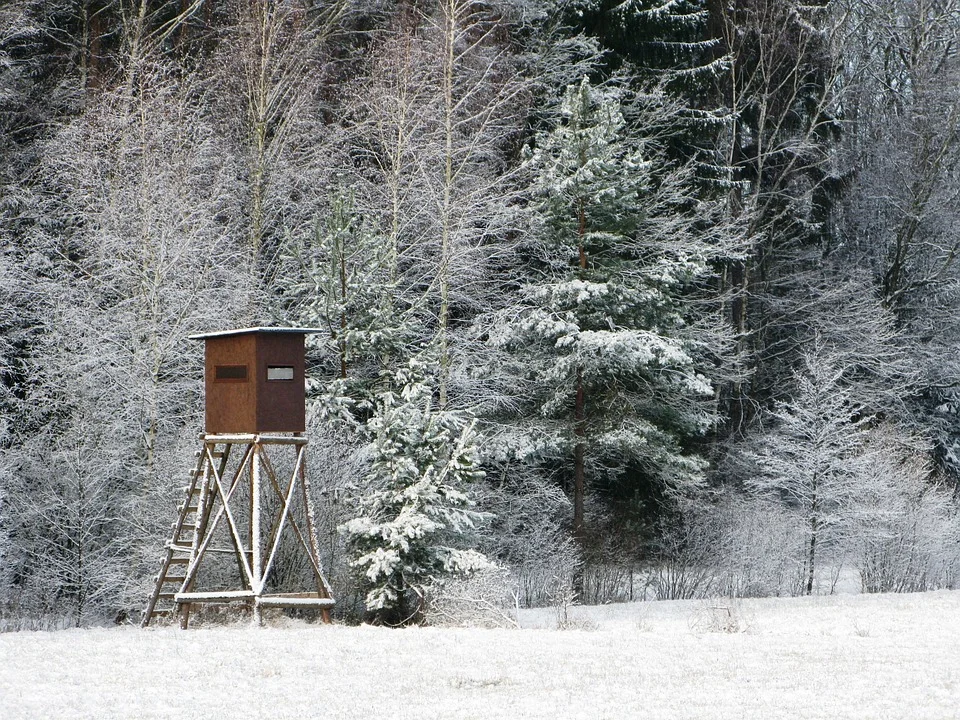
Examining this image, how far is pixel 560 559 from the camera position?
20.3 metres

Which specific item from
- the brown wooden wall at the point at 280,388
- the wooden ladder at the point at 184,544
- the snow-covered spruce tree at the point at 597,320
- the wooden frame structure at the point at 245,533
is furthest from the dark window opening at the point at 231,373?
the snow-covered spruce tree at the point at 597,320

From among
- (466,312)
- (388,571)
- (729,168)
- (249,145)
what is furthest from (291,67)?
(388,571)

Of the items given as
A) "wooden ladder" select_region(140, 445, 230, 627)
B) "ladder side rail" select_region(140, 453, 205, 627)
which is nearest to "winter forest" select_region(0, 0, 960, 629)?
"wooden ladder" select_region(140, 445, 230, 627)

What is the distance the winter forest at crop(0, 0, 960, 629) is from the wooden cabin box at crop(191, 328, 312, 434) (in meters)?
1.97

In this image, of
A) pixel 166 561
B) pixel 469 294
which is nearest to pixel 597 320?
pixel 469 294

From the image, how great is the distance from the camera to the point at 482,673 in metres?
10.2

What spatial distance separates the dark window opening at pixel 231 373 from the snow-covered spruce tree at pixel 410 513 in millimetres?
2361

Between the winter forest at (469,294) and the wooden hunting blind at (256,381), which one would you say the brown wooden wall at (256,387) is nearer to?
the wooden hunting blind at (256,381)

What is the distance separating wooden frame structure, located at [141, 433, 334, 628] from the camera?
13.7 m

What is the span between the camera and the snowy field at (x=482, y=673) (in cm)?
871

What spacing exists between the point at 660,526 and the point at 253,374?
1189cm

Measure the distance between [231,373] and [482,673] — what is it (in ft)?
18.3

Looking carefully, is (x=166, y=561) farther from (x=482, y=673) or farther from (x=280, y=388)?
(x=482, y=673)

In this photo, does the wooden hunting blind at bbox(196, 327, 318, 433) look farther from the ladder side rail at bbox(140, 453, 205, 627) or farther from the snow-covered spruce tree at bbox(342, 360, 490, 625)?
the snow-covered spruce tree at bbox(342, 360, 490, 625)
